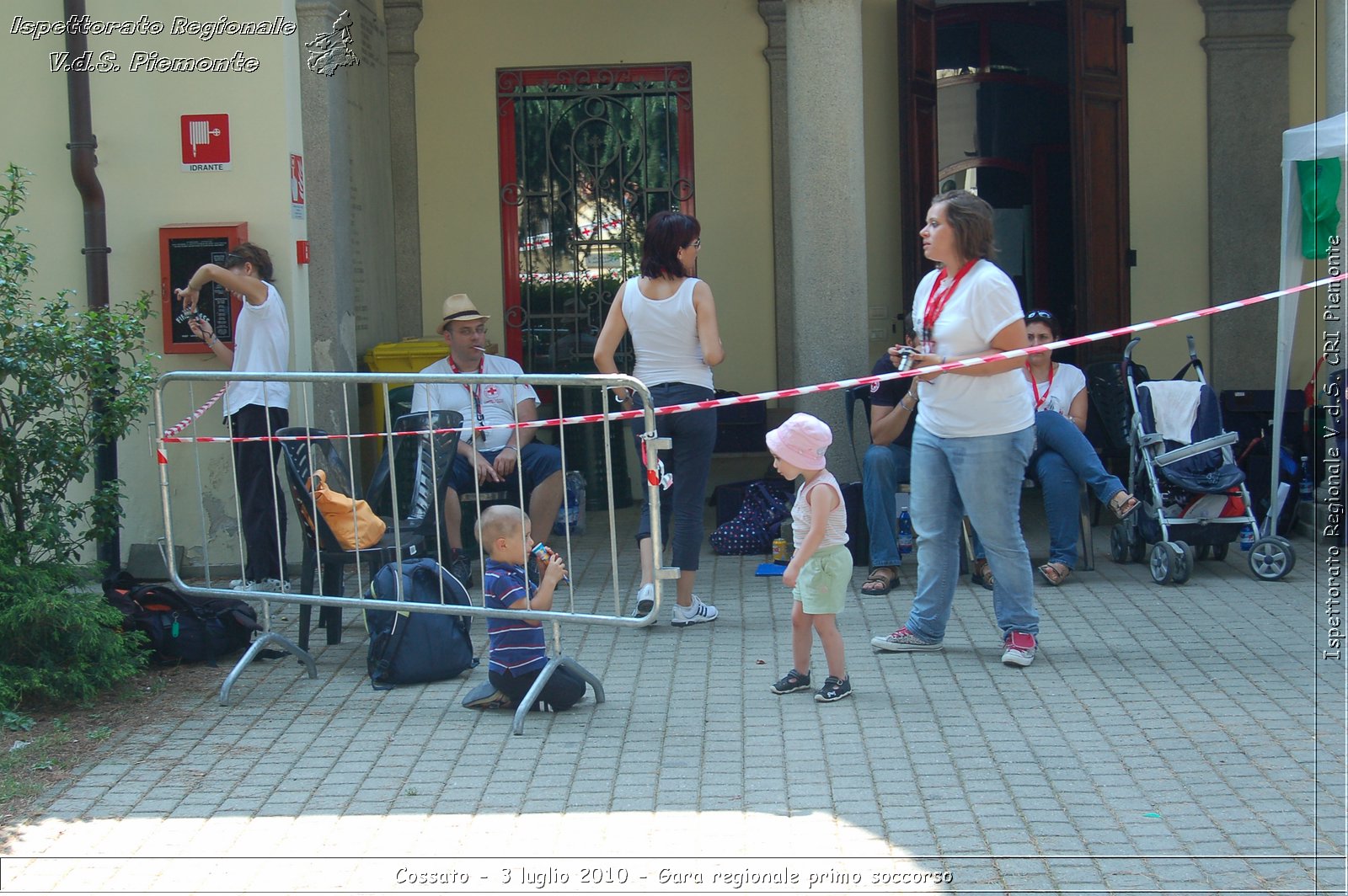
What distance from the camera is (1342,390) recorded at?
6.94 m

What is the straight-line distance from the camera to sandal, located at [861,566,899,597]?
718cm

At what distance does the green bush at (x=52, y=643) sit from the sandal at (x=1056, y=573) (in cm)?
443

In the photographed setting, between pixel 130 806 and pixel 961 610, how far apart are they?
3916 millimetres

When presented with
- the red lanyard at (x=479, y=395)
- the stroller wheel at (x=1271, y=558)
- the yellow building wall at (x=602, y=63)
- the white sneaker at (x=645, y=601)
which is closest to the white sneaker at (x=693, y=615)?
the white sneaker at (x=645, y=601)

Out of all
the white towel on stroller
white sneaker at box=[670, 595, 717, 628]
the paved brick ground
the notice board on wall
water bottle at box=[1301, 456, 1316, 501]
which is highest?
the notice board on wall

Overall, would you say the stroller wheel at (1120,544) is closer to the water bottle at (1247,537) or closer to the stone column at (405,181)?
the water bottle at (1247,537)

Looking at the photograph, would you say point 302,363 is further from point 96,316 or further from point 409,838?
A: point 409,838

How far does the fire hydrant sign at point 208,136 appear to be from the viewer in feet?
25.2

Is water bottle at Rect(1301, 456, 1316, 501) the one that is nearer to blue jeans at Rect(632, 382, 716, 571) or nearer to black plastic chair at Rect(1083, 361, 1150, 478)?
black plastic chair at Rect(1083, 361, 1150, 478)

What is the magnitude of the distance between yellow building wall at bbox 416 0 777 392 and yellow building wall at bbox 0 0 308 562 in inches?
114

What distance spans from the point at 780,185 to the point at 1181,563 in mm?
4623

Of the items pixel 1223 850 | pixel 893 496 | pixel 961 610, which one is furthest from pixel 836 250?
pixel 1223 850

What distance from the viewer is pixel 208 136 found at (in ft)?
25.2

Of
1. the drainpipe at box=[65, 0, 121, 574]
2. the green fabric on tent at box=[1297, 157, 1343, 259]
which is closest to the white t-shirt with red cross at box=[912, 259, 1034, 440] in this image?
the green fabric on tent at box=[1297, 157, 1343, 259]
